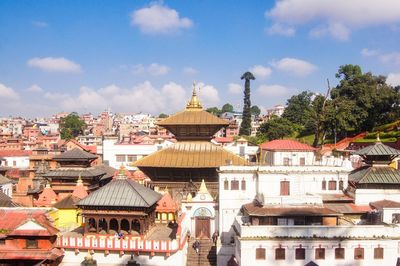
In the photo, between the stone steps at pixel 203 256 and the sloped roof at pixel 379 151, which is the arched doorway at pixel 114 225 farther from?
the sloped roof at pixel 379 151

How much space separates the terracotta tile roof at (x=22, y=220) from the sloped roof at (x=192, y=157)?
37.6ft

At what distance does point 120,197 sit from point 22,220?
5800mm

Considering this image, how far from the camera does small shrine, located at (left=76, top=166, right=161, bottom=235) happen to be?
91.5 ft

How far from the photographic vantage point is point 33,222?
25969 mm

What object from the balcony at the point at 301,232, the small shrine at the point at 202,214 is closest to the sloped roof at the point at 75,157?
the small shrine at the point at 202,214

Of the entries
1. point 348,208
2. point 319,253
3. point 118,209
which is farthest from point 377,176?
point 118,209

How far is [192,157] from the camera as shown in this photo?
39062mm

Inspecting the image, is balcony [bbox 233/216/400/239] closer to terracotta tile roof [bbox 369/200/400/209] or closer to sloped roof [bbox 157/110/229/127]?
terracotta tile roof [bbox 369/200/400/209]

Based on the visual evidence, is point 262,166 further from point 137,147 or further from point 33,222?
point 137,147

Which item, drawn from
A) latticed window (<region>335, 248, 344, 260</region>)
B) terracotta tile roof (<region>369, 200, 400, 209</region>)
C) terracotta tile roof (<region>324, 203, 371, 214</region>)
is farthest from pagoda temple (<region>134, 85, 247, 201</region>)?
latticed window (<region>335, 248, 344, 260</region>)

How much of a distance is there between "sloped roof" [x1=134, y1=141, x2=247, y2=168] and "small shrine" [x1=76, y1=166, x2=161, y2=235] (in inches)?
364

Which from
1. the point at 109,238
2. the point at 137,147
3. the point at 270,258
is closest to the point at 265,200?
the point at 270,258

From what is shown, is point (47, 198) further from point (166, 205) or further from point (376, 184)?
point (376, 184)

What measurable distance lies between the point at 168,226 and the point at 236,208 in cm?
490
